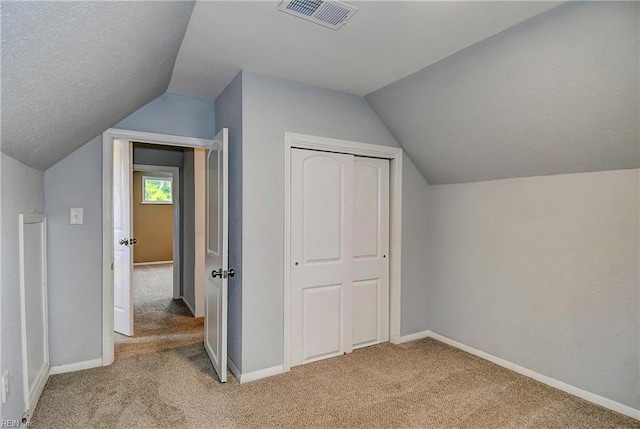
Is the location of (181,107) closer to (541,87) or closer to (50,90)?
(50,90)

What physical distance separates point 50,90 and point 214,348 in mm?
2173

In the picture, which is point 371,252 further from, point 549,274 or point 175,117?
point 175,117

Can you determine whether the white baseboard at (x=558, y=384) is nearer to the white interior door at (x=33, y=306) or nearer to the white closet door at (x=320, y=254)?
the white closet door at (x=320, y=254)

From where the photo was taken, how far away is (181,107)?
124 inches

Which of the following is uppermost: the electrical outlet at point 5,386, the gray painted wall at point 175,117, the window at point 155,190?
the gray painted wall at point 175,117

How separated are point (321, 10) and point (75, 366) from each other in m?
3.20

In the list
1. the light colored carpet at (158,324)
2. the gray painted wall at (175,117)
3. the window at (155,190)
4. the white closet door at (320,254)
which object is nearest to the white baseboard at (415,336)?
the white closet door at (320,254)

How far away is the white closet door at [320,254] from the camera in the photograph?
2.91 meters

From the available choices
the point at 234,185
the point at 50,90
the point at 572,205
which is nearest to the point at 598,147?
the point at 572,205

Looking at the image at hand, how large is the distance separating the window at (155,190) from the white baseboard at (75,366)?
20.4 ft

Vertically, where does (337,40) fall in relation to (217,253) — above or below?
above

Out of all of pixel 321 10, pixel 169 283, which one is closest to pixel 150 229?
pixel 169 283

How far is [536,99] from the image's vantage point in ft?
7.30

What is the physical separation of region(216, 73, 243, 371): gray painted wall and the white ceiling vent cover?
92 centimetres
